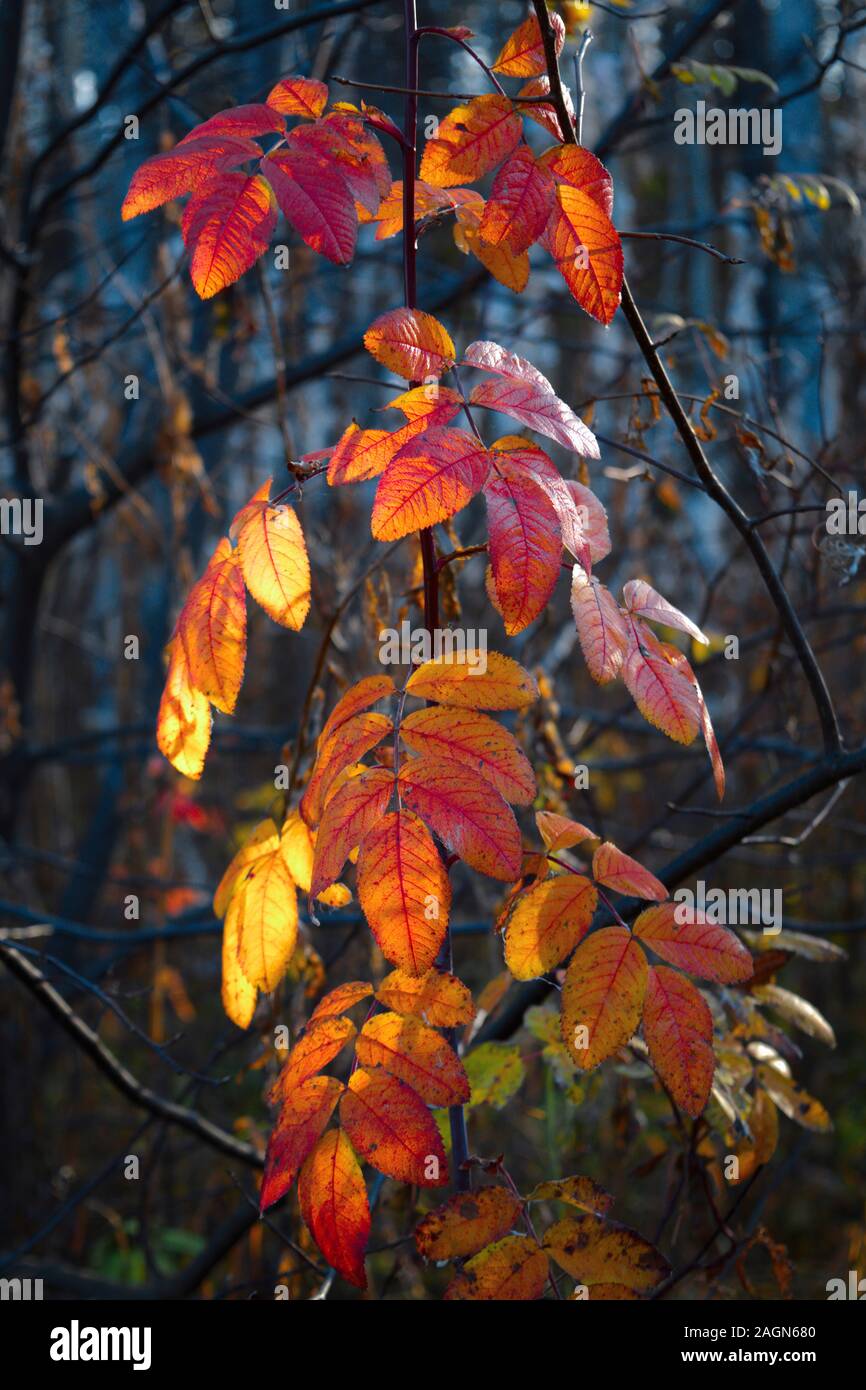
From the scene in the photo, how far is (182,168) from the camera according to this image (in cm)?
86

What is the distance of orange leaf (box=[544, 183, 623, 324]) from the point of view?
812 mm

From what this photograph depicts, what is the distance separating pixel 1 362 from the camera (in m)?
2.59

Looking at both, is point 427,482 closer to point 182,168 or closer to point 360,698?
point 360,698

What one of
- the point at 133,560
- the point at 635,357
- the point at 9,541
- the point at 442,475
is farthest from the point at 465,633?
the point at 133,560

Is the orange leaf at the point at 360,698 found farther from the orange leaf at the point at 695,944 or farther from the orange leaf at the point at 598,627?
the orange leaf at the point at 695,944

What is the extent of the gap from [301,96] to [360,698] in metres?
0.48

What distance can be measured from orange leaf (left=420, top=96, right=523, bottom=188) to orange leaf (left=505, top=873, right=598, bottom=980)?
0.54 m

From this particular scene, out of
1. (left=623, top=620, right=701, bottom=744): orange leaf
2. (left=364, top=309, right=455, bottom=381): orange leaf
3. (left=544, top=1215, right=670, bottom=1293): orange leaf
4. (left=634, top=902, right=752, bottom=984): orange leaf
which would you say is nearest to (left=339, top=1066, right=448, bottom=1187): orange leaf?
(left=544, top=1215, right=670, bottom=1293): orange leaf

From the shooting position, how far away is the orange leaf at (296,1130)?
0.86m

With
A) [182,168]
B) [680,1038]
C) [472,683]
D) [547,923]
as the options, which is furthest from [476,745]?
[182,168]

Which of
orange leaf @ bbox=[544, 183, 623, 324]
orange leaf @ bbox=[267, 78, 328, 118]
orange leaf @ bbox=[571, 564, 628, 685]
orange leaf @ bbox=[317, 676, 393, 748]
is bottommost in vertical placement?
orange leaf @ bbox=[317, 676, 393, 748]

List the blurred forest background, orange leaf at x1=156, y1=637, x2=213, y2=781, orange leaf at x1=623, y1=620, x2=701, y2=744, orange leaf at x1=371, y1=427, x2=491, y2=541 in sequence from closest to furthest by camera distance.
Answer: orange leaf at x1=371, y1=427, x2=491, y2=541, orange leaf at x1=623, y1=620, x2=701, y2=744, orange leaf at x1=156, y1=637, x2=213, y2=781, the blurred forest background

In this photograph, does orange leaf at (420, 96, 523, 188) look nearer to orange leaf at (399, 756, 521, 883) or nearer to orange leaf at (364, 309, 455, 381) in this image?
orange leaf at (364, 309, 455, 381)
